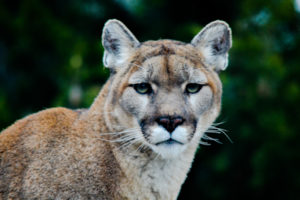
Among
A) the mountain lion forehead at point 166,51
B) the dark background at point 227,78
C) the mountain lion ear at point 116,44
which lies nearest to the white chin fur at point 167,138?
the mountain lion forehead at point 166,51

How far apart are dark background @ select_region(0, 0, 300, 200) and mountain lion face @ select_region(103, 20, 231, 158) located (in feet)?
16.5

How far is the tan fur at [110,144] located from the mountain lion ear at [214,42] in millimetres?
310

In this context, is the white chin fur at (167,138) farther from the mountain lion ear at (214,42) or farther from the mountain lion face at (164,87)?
the mountain lion ear at (214,42)

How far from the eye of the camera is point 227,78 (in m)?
13.4

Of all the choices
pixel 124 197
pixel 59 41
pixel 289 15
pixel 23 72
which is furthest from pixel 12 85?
pixel 124 197

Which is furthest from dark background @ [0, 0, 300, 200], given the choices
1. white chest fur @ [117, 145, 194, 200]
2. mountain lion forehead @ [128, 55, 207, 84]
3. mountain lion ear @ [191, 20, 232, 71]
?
white chest fur @ [117, 145, 194, 200]

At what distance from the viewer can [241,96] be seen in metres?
13.8

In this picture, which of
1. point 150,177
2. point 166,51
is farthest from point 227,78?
point 150,177

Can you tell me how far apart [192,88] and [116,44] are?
56.2 inches

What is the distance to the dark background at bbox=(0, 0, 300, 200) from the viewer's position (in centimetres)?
1312

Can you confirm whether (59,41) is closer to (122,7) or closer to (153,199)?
(122,7)

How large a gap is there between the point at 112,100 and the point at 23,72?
927 cm

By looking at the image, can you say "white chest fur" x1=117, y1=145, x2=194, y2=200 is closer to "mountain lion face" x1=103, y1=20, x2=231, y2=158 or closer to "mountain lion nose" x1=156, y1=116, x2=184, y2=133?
"mountain lion face" x1=103, y1=20, x2=231, y2=158

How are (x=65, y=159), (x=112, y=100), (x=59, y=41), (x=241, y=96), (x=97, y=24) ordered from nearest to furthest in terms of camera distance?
(x=65, y=159) → (x=112, y=100) → (x=241, y=96) → (x=59, y=41) → (x=97, y=24)
